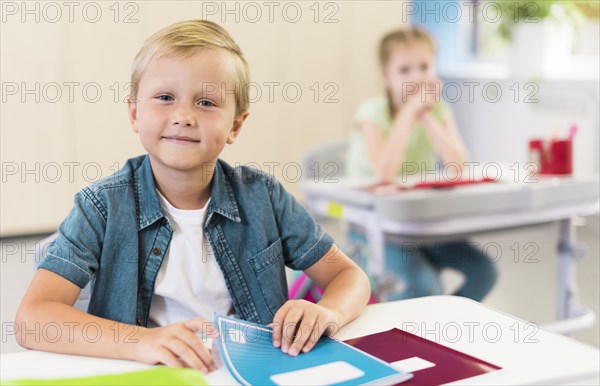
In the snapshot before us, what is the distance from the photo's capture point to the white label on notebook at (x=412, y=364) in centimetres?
90

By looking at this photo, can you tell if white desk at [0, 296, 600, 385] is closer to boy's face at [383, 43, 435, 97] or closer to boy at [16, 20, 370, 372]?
boy at [16, 20, 370, 372]

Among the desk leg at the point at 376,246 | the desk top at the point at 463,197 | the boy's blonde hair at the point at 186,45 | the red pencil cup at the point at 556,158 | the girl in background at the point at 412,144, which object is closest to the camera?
the boy's blonde hair at the point at 186,45

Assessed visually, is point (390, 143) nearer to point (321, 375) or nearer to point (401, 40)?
point (401, 40)

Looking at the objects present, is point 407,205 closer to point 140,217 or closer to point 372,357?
point 140,217

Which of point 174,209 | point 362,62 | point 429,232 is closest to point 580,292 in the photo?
point 429,232

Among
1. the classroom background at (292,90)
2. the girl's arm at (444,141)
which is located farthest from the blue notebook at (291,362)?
the classroom background at (292,90)

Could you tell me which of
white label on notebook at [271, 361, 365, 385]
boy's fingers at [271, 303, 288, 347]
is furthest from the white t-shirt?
white label on notebook at [271, 361, 365, 385]

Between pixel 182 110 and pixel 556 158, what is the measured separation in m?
1.66

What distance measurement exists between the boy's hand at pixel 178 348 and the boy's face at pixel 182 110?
1.07 feet

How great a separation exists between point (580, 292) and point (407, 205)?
4.70 ft

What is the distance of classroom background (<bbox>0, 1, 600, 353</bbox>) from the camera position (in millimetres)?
3797

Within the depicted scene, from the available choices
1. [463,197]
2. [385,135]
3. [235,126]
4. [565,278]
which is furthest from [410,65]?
[235,126]

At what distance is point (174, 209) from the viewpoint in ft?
4.14

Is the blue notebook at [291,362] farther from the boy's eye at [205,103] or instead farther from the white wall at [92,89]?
the white wall at [92,89]
